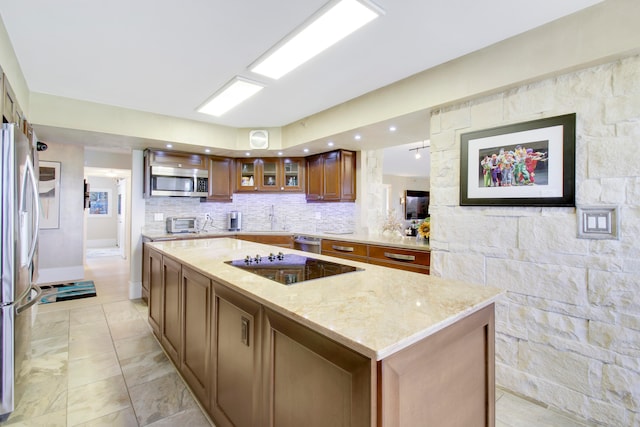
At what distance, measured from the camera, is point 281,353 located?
1.22m

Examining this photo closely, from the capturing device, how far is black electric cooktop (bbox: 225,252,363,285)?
1674mm

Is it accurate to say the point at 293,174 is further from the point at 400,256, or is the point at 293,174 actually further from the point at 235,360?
the point at 235,360

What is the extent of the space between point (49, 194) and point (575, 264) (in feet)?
22.5

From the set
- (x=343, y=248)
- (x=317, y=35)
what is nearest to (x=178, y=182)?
(x=343, y=248)

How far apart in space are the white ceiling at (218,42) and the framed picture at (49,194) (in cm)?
256

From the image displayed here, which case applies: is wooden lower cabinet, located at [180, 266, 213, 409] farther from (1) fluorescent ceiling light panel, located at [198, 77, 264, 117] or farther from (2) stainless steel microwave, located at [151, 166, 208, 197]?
(2) stainless steel microwave, located at [151, 166, 208, 197]

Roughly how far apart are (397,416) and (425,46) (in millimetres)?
2283

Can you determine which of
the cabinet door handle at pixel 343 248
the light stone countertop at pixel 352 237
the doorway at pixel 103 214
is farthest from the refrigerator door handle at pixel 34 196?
the doorway at pixel 103 214

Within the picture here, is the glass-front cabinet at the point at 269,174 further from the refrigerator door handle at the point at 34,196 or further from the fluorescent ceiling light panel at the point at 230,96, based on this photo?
the refrigerator door handle at the point at 34,196

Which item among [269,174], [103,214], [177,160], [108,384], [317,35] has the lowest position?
[108,384]

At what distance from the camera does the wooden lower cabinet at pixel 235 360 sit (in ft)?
4.50

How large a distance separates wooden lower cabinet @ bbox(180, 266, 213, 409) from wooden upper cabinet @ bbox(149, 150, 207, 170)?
9.20ft

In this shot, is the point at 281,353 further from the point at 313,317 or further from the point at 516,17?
the point at 516,17

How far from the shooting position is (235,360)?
1.53 metres
